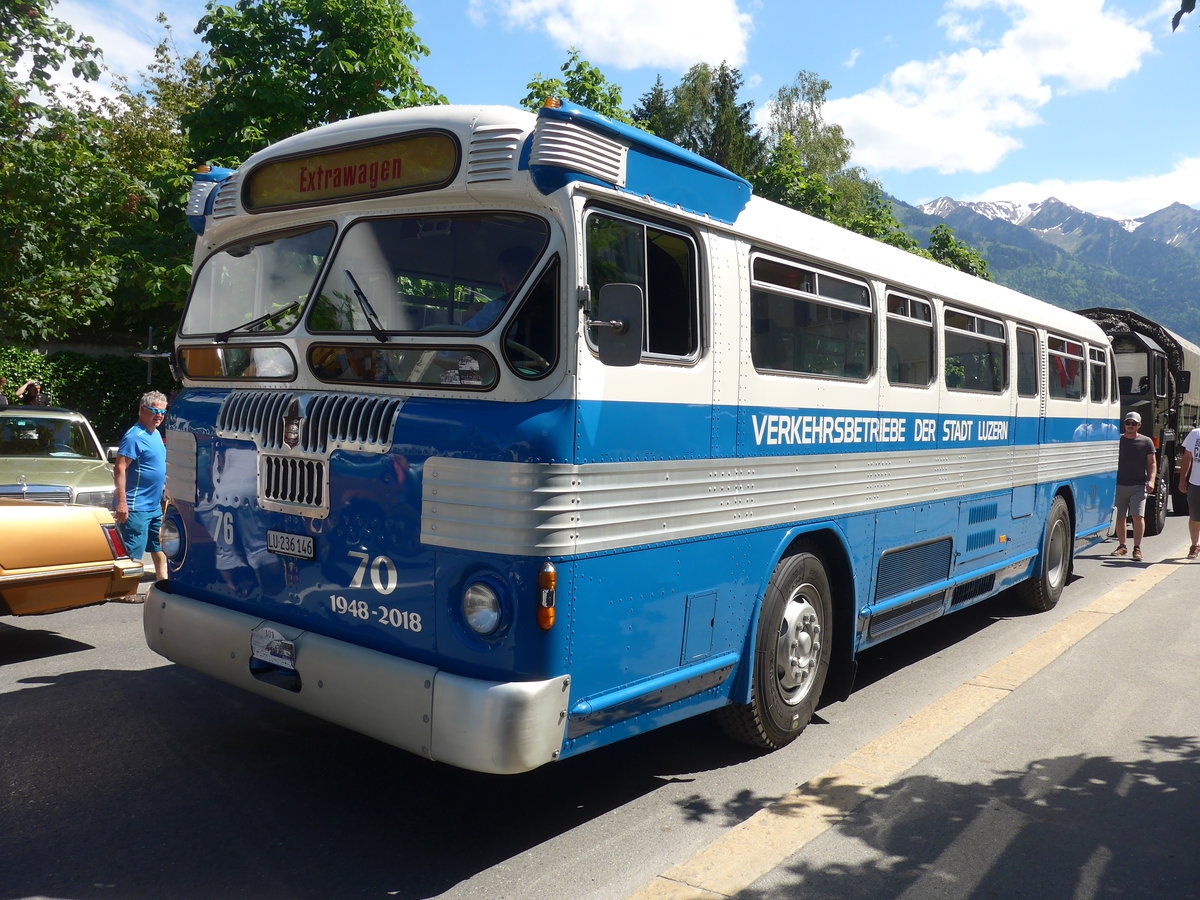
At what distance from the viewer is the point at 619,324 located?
366cm

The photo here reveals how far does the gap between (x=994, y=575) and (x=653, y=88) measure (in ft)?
135

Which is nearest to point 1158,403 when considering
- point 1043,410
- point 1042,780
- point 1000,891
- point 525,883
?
point 1043,410

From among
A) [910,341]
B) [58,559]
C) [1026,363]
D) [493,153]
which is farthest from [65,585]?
[1026,363]

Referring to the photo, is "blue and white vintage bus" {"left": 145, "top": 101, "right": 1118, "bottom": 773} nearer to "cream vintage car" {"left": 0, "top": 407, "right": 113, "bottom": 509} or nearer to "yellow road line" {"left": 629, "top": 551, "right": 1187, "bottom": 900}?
"yellow road line" {"left": 629, "top": 551, "right": 1187, "bottom": 900}

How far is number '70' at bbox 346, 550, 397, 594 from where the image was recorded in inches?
152

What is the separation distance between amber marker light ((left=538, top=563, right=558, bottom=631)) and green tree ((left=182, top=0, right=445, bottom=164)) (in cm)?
1405

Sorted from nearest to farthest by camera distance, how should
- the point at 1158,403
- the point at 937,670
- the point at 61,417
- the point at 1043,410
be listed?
the point at 937,670, the point at 1043,410, the point at 61,417, the point at 1158,403

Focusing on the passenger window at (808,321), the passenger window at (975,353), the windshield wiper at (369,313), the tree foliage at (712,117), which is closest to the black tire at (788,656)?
the passenger window at (808,321)

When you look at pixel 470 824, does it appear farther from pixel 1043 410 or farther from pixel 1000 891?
pixel 1043 410

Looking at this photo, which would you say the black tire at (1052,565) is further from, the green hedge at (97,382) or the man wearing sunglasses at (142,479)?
the green hedge at (97,382)

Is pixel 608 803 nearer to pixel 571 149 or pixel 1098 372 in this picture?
pixel 571 149

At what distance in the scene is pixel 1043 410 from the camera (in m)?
8.66

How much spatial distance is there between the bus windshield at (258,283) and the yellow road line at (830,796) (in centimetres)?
284

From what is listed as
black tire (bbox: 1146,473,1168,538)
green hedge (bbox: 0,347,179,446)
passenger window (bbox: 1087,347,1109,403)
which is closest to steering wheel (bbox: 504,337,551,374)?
passenger window (bbox: 1087,347,1109,403)
